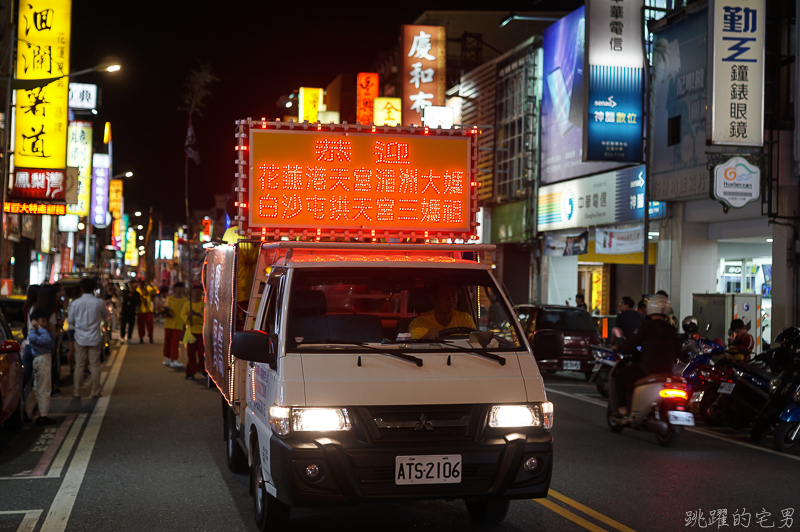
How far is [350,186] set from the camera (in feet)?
26.3

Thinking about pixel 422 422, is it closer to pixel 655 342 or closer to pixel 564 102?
pixel 655 342

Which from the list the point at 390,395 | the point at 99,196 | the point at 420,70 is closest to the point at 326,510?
the point at 390,395

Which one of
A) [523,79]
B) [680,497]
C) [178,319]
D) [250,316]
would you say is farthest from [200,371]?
[523,79]

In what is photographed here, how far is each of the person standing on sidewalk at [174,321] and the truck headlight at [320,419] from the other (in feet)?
45.3

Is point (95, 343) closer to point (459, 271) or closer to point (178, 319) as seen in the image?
point (178, 319)

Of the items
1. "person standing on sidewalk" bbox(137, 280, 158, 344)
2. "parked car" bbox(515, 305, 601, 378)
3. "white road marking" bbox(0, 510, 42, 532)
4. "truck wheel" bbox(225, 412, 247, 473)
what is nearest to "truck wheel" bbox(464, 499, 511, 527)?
"truck wheel" bbox(225, 412, 247, 473)

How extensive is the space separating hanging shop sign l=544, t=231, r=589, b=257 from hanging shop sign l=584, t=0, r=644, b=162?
460cm

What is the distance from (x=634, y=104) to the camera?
2314cm

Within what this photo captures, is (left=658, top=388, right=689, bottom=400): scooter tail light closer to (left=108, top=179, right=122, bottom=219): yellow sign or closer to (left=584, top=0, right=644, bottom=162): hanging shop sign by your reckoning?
(left=584, top=0, right=644, bottom=162): hanging shop sign

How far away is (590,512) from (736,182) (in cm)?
1343

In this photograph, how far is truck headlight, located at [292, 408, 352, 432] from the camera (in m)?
5.38

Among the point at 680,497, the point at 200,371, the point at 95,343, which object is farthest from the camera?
the point at 200,371

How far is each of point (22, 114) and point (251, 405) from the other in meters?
22.8

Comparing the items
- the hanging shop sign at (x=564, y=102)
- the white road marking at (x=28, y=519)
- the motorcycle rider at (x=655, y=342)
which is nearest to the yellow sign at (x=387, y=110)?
the hanging shop sign at (x=564, y=102)
